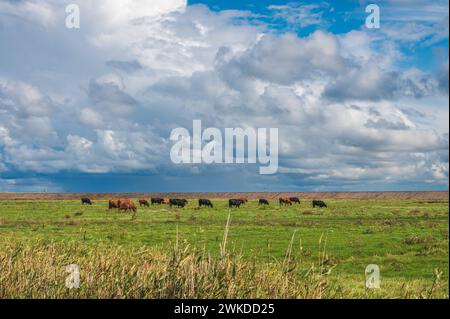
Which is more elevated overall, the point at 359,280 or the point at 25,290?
the point at 25,290

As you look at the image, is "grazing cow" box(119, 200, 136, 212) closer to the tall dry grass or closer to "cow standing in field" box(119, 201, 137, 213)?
"cow standing in field" box(119, 201, 137, 213)

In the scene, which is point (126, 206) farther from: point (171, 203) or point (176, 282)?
point (176, 282)

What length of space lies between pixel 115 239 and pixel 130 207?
34.6 m

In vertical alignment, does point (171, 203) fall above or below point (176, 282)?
below

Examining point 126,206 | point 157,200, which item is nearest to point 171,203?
point 157,200

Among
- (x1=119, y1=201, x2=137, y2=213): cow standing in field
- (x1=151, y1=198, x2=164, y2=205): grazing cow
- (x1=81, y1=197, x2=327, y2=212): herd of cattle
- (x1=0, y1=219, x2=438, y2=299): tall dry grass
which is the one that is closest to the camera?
(x1=0, y1=219, x2=438, y2=299): tall dry grass

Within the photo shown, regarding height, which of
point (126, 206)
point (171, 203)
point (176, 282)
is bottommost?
point (171, 203)

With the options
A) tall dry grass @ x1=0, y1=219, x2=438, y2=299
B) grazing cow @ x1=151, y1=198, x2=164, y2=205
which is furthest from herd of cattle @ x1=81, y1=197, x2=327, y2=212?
tall dry grass @ x1=0, y1=219, x2=438, y2=299

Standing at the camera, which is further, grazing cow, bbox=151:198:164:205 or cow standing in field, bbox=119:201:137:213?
grazing cow, bbox=151:198:164:205
